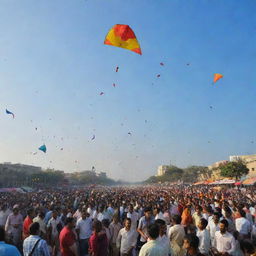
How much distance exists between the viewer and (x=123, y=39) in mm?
7504

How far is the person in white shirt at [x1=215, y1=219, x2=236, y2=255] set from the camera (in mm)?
5008

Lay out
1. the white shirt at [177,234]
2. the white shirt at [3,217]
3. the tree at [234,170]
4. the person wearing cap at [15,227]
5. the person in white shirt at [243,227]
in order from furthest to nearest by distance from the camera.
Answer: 1. the tree at [234,170]
2. the white shirt at [3,217]
3. the person wearing cap at [15,227]
4. the person in white shirt at [243,227]
5. the white shirt at [177,234]

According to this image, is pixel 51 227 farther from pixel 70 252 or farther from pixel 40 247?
pixel 40 247

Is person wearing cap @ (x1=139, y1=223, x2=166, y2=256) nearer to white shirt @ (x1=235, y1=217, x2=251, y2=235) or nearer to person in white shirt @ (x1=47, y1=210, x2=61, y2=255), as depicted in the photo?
white shirt @ (x1=235, y1=217, x2=251, y2=235)

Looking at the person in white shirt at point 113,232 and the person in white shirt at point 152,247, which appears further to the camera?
the person in white shirt at point 113,232

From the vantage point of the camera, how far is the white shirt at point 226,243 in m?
5.01

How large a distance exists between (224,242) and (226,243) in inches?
1.6

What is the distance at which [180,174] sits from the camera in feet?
398

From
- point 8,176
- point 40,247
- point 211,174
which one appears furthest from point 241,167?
point 8,176

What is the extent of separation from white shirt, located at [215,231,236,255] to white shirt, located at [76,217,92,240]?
3786 millimetres

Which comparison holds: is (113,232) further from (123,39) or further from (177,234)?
(123,39)

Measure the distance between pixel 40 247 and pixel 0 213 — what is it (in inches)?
268

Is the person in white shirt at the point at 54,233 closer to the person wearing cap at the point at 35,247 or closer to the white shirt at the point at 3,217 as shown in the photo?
the white shirt at the point at 3,217

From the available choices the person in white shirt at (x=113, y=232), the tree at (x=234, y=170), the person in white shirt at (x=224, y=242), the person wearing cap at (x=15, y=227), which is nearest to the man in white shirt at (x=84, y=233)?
the person in white shirt at (x=113, y=232)
